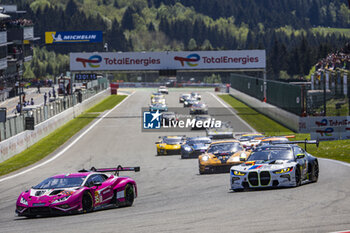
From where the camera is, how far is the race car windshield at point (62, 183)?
51.9ft

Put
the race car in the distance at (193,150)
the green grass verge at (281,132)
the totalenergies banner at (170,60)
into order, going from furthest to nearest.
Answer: the totalenergies banner at (170,60) < the race car in the distance at (193,150) < the green grass verge at (281,132)

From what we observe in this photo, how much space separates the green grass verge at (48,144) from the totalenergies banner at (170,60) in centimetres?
575

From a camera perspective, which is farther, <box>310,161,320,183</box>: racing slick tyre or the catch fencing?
the catch fencing

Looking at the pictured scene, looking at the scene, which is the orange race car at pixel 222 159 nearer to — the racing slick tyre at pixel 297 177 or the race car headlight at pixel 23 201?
the racing slick tyre at pixel 297 177

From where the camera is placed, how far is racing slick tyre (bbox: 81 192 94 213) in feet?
51.1

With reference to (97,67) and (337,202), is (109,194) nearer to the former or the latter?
(337,202)

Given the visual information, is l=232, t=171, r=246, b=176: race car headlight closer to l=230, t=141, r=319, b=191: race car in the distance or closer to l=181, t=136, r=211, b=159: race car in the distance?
l=230, t=141, r=319, b=191: race car in the distance

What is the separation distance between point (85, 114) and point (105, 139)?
961 inches

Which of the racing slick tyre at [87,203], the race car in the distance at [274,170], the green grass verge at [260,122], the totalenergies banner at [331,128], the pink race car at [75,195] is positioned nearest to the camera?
the pink race car at [75,195]

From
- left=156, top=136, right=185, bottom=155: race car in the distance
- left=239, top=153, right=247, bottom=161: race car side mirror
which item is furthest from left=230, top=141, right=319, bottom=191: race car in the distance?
left=156, top=136, right=185, bottom=155: race car in the distance

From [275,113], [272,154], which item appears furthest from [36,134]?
[272,154]

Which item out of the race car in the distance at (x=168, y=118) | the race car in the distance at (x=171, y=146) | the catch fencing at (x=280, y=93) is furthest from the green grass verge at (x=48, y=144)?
the catch fencing at (x=280, y=93)

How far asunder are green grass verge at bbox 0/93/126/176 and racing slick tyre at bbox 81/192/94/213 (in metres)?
16.5

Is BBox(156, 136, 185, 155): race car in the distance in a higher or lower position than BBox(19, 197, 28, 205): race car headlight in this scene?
lower
